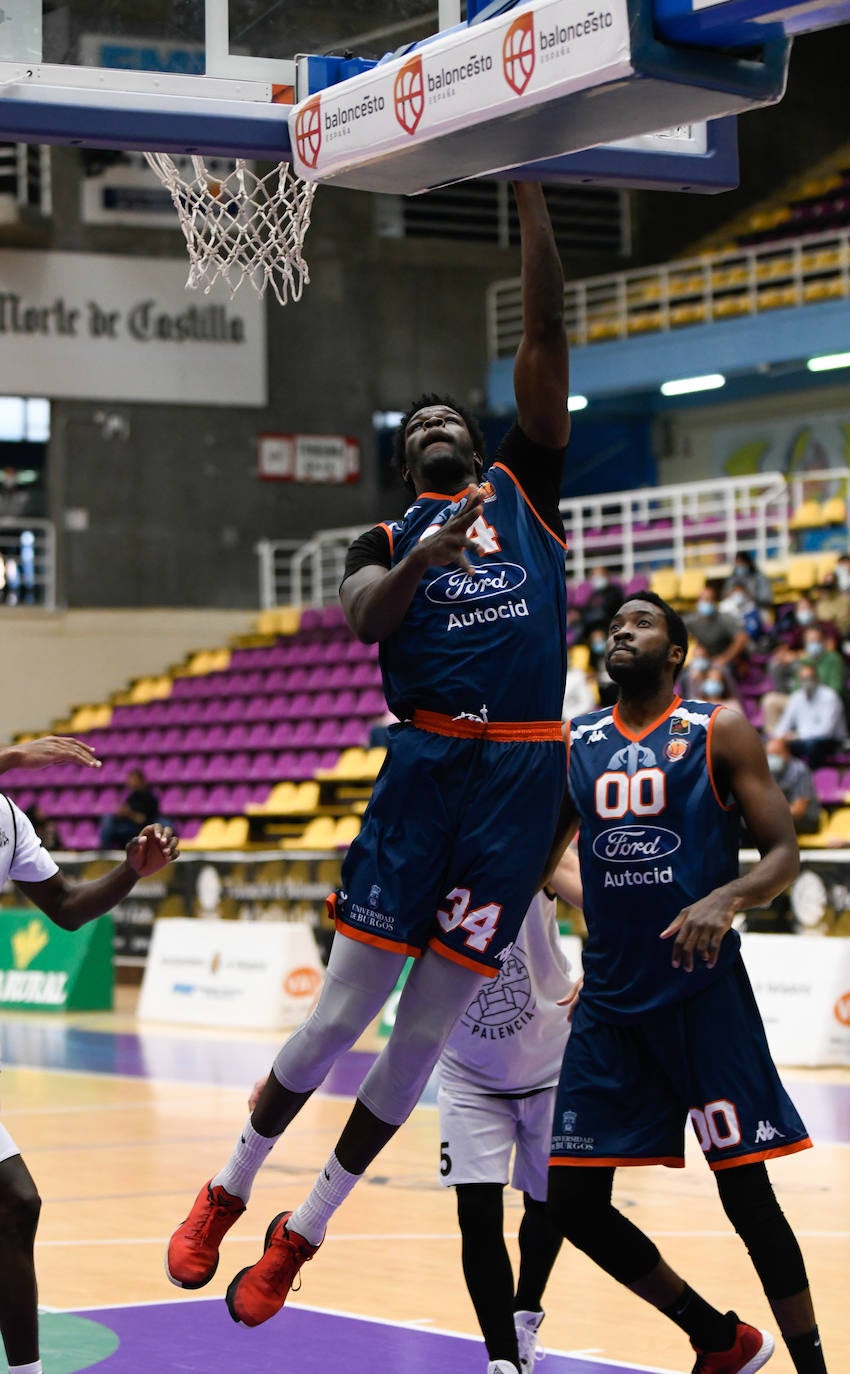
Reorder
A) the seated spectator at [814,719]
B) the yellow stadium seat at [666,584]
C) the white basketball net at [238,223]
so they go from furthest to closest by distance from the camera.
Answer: the yellow stadium seat at [666,584] < the seated spectator at [814,719] < the white basketball net at [238,223]

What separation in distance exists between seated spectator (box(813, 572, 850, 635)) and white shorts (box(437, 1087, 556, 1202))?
13370 millimetres

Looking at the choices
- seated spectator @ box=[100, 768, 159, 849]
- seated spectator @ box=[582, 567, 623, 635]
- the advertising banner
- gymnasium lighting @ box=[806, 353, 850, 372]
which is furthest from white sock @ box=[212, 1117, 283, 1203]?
gymnasium lighting @ box=[806, 353, 850, 372]

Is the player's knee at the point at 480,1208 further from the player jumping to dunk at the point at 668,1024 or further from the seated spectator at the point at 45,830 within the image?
the seated spectator at the point at 45,830

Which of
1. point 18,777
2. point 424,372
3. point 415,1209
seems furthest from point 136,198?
point 415,1209

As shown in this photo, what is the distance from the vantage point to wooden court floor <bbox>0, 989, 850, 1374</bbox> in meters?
6.93

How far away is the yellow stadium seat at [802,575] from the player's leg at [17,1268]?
1642 centimetres

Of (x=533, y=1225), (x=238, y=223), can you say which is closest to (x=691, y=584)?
(x=238, y=223)

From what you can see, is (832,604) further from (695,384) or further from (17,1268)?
(17,1268)

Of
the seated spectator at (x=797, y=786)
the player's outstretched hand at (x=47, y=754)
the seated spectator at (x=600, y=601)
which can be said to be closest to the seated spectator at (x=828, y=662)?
the seated spectator at (x=797, y=786)

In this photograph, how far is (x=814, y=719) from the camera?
57.3 feet

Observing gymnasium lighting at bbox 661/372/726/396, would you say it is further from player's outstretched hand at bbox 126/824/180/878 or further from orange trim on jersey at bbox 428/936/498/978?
orange trim on jersey at bbox 428/936/498/978

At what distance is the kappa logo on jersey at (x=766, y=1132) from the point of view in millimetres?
5371

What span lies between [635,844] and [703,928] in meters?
0.49

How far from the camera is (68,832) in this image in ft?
85.4
